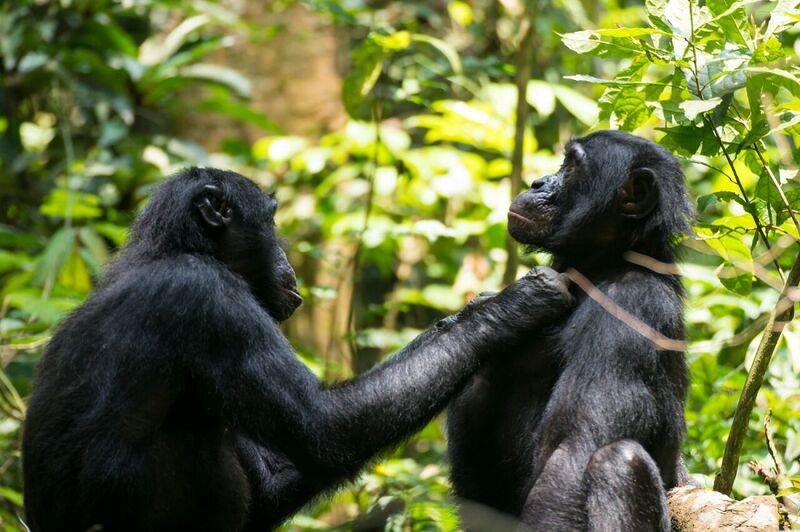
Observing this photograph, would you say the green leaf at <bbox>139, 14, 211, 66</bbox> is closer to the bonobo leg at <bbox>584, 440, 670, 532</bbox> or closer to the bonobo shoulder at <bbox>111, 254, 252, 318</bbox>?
the bonobo shoulder at <bbox>111, 254, 252, 318</bbox>

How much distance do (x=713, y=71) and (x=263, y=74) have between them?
8.58 metres

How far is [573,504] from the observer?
13.6 ft

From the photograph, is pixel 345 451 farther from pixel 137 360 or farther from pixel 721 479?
pixel 721 479

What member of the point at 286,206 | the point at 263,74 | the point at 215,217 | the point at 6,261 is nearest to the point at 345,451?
the point at 215,217

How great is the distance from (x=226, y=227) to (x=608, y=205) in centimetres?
185

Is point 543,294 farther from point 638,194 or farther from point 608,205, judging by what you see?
point 638,194

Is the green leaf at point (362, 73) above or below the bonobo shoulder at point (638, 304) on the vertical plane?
above

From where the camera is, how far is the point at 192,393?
180 inches

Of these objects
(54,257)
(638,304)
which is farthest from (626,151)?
(54,257)

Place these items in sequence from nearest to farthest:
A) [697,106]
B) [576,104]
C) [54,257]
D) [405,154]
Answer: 1. [697,106]
2. [576,104]
3. [54,257]
4. [405,154]

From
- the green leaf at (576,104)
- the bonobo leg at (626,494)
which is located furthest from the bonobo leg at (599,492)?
the green leaf at (576,104)

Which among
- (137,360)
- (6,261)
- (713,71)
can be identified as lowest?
(6,261)

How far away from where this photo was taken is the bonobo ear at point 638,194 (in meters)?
4.71

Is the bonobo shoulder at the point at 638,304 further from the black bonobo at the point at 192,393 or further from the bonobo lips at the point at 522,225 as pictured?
the bonobo lips at the point at 522,225
